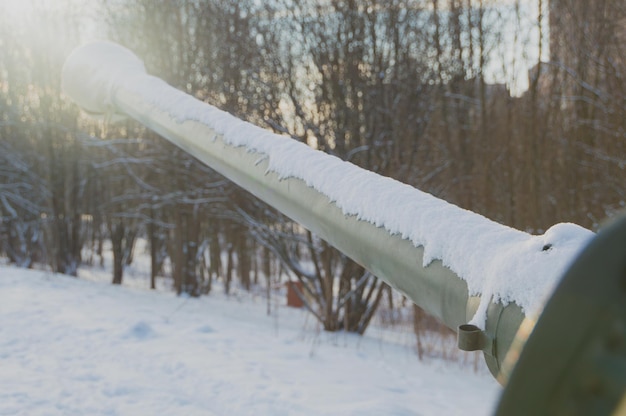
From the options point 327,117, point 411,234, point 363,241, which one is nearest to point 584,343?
point 411,234

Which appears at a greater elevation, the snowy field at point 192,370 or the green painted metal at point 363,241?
the green painted metal at point 363,241

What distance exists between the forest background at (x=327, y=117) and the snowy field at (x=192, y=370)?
7.44 feet

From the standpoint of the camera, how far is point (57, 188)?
11984mm

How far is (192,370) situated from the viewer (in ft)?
11.7

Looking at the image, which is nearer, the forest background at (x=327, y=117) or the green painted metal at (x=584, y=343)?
the green painted metal at (x=584, y=343)

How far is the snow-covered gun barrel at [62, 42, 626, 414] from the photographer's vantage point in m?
0.93

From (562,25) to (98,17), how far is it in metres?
8.75

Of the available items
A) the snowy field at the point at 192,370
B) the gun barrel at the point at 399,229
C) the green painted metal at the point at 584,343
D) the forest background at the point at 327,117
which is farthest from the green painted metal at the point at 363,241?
the forest background at the point at 327,117

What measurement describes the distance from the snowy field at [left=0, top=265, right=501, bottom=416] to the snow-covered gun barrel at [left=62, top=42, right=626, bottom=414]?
4.75 ft

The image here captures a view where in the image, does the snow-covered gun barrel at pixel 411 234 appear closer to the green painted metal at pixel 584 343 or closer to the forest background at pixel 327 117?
the green painted metal at pixel 584 343

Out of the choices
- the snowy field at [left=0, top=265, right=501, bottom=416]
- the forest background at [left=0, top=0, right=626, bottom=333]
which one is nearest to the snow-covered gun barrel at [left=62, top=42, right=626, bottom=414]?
the snowy field at [left=0, top=265, right=501, bottom=416]

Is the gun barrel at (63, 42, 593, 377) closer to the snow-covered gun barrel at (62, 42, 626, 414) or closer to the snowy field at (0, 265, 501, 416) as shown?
the snow-covered gun barrel at (62, 42, 626, 414)

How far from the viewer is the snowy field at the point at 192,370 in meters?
2.94

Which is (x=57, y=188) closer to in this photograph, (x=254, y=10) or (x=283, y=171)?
(x=254, y=10)
